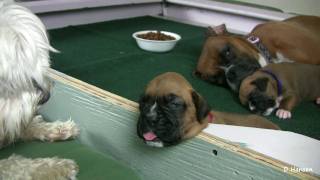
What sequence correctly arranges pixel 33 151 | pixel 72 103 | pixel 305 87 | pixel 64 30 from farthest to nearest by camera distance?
pixel 64 30 → pixel 305 87 → pixel 72 103 → pixel 33 151

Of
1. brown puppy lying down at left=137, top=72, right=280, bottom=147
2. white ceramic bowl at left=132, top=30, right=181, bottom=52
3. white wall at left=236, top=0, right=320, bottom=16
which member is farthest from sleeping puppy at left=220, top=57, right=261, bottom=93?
white wall at left=236, top=0, right=320, bottom=16

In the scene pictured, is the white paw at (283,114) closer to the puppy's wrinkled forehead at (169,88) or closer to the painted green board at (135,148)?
the puppy's wrinkled forehead at (169,88)

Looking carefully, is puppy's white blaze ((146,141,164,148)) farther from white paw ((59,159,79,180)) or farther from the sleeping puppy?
the sleeping puppy

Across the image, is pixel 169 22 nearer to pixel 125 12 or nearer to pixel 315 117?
pixel 125 12

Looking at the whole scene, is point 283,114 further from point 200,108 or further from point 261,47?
point 200,108

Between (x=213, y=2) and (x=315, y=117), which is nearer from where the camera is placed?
(x=315, y=117)

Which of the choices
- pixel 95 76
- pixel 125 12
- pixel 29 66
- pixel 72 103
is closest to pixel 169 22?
pixel 125 12

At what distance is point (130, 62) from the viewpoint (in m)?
2.66

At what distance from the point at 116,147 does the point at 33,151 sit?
0.97 ft

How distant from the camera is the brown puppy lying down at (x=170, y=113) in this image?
1.35 m

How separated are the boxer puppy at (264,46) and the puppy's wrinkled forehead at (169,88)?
2.92 feet

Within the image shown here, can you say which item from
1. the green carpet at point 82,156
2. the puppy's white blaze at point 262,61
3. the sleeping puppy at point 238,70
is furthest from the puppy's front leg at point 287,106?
the green carpet at point 82,156

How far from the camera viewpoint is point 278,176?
3.67 feet

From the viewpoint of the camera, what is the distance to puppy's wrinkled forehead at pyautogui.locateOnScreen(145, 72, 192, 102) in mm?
1437
